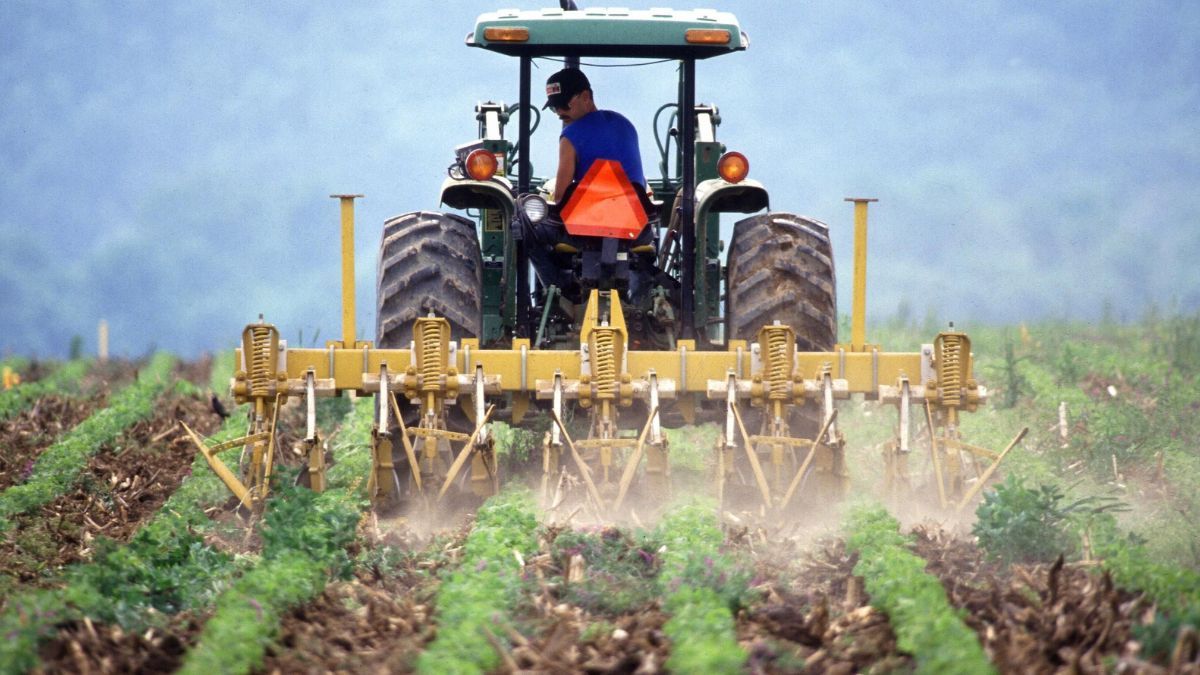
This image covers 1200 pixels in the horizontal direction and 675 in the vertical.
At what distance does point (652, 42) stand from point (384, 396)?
238 centimetres

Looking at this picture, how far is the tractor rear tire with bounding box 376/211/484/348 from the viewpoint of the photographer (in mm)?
9547

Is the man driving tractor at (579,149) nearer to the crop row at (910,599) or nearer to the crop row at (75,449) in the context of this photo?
the crop row at (910,599)

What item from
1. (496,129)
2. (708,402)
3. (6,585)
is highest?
(496,129)

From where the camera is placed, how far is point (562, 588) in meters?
6.93

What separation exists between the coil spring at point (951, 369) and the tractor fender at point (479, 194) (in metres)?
2.50

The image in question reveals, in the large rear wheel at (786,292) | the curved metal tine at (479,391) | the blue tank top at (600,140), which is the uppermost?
the blue tank top at (600,140)

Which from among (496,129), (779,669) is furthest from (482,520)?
(496,129)

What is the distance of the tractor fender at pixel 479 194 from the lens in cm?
940

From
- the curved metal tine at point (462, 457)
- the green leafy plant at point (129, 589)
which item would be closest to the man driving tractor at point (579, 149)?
the curved metal tine at point (462, 457)

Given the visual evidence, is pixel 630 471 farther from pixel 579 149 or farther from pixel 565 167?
pixel 579 149

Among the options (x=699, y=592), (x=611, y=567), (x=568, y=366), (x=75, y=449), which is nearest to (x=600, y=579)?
(x=611, y=567)

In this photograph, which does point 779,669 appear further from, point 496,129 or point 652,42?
point 496,129

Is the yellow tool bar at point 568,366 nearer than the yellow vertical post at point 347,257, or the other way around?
the yellow tool bar at point 568,366

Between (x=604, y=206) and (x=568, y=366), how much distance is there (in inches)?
40.1
